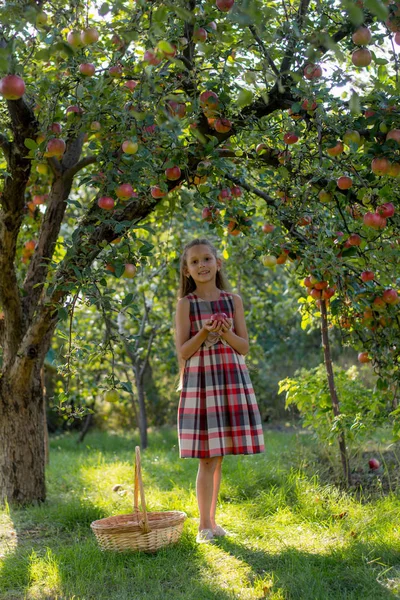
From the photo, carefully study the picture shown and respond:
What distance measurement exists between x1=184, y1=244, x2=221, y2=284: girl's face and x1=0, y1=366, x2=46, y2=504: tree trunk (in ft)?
3.96

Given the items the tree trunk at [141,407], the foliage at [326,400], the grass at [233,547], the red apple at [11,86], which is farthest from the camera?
the tree trunk at [141,407]

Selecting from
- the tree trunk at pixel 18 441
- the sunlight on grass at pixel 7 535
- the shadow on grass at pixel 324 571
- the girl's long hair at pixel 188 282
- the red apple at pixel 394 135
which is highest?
the red apple at pixel 394 135

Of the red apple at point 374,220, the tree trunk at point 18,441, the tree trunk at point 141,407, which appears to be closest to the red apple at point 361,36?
the red apple at point 374,220

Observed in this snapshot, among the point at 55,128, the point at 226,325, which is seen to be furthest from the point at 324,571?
the point at 55,128

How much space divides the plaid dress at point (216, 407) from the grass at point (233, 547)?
1.33ft

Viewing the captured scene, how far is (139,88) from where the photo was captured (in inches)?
92.0

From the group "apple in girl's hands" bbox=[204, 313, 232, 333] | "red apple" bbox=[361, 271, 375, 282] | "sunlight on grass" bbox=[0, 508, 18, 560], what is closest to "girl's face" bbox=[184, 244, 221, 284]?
"apple in girl's hands" bbox=[204, 313, 232, 333]

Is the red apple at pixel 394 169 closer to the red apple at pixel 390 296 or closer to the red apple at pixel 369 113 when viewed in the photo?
the red apple at pixel 369 113

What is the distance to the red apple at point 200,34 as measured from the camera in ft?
8.60

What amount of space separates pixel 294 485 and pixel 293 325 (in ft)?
19.5

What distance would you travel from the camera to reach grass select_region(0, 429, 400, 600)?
7.93 feet

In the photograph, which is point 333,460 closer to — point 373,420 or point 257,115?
point 373,420

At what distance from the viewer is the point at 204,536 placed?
2.99 meters

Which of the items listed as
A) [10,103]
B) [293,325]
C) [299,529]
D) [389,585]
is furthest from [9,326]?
[293,325]
